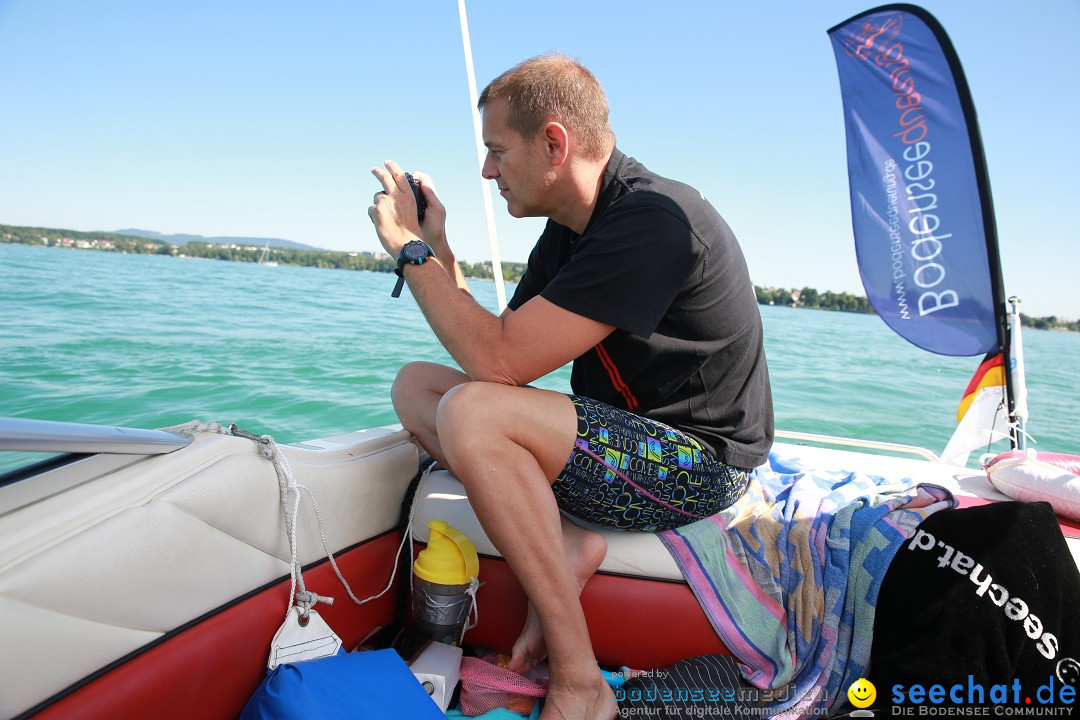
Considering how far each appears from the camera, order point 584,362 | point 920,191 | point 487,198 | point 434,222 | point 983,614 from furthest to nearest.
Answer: point 920,191
point 487,198
point 434,222
point 584,362
point 983,614

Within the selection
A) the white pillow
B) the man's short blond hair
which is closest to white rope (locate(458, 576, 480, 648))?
the man's short blond hair

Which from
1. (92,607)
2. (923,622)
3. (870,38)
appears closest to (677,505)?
(923,622)

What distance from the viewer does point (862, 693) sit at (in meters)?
1.37

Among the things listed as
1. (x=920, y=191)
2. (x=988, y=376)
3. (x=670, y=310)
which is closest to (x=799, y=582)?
(x=670, y=310)

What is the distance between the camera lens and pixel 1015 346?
2.98 m

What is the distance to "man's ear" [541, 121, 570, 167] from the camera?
4.96 ft

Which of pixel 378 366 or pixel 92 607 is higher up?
pixel 92 607

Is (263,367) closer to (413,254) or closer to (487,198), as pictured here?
(487,198)

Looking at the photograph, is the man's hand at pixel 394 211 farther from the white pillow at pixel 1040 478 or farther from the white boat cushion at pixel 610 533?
the white pillow at pixel 1040 478

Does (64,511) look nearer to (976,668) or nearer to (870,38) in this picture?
(976,668)

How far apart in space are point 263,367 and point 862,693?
6.75 metres

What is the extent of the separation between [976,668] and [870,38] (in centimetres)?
324

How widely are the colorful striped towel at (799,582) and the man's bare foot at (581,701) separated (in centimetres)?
28

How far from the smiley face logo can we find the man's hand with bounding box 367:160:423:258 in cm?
133
